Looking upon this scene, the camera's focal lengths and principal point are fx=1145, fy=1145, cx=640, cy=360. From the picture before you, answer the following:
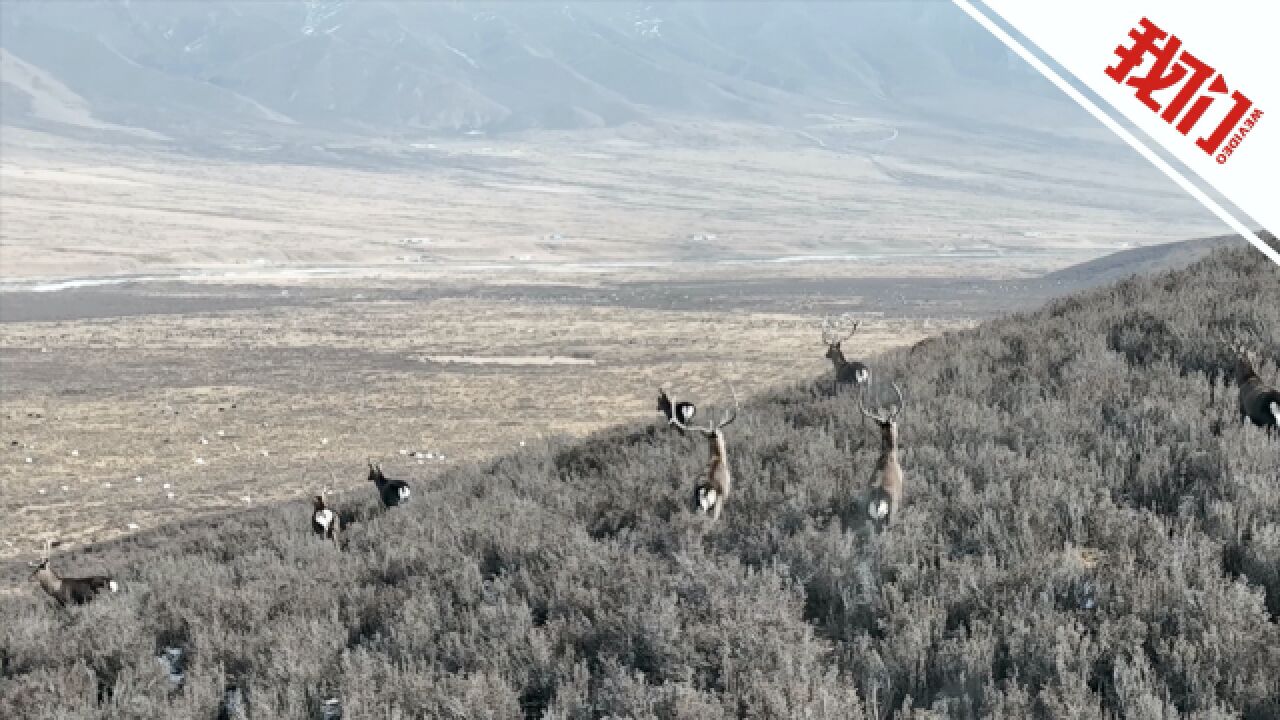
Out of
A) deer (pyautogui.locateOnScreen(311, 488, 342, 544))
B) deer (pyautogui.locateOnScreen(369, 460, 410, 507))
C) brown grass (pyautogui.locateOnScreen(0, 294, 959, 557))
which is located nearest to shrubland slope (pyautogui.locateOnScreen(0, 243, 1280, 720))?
deer (pyautogui.locateOnScreen(311, 488, 342, 544))

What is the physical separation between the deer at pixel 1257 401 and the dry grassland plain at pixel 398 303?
47.9 ft

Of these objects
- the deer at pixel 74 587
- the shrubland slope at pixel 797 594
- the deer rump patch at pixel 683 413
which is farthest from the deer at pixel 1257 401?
the deer at pixel 74 587

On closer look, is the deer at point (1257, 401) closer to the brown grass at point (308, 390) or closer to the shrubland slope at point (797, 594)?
the shrubland slope at point (797, 594)

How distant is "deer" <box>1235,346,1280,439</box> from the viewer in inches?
297

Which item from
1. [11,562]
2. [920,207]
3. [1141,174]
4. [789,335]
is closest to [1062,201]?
[920,207]

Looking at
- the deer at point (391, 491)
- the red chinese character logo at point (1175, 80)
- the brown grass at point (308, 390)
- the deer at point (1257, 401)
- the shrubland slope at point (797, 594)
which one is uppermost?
the red chinese character logo at point (1175, 80)

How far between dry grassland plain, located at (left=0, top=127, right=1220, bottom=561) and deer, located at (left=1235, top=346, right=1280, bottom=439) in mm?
14614

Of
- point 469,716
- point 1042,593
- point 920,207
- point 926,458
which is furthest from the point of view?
point 920,207

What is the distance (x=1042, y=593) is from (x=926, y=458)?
2.58 meters

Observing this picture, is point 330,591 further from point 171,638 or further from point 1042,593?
point 1042,593

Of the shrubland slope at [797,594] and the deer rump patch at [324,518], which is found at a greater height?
the shrubland slope at [797,594]

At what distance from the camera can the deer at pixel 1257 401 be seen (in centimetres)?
755

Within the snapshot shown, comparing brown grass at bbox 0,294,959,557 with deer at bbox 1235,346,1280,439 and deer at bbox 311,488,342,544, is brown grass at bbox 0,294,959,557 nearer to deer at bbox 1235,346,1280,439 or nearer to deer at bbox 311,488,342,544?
deer at bbox 311,488,342,544

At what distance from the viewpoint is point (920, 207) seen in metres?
132
